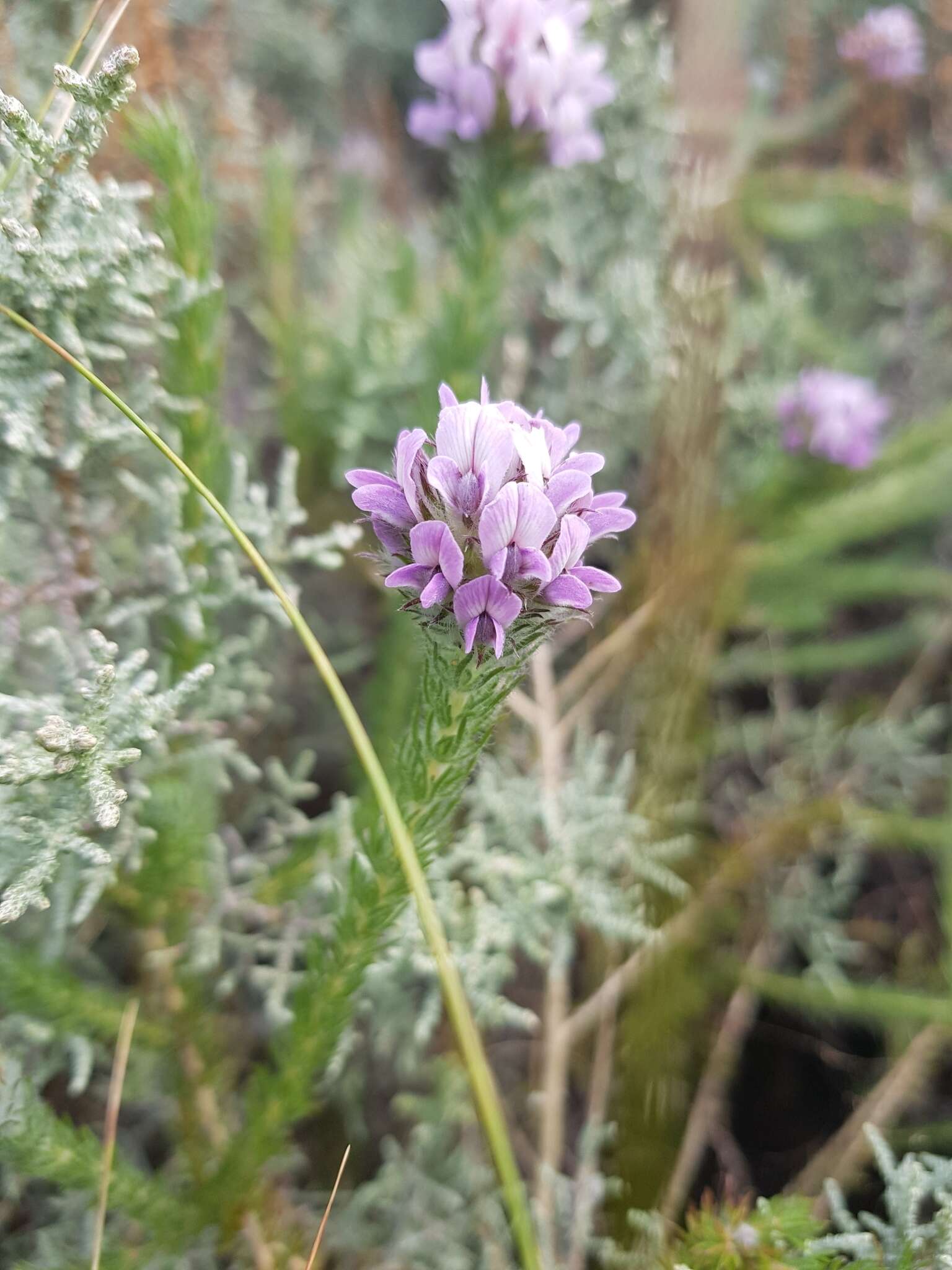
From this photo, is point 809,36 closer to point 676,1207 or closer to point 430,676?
point 430,676

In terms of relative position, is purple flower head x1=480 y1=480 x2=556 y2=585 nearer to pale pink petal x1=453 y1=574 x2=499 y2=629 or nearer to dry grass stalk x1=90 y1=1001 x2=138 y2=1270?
pale pink petal x1=453 y1=574 x2=499 y2=629

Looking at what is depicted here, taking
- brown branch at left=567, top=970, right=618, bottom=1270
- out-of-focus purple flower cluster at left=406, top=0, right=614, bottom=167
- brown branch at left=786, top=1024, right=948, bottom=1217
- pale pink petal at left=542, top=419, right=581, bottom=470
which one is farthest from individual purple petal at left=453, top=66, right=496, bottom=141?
brown branch at left=786, top=1024, right=948, bottom=1217

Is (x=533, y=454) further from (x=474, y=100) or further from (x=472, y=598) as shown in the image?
(x=474, y=100)

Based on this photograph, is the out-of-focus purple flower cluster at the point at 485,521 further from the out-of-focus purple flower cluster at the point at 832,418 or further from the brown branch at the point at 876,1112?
→ the out-of-focus purple flower cluster at the point at 832,418

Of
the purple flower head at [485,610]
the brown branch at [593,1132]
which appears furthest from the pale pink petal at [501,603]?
the brown branch at [593,1132]

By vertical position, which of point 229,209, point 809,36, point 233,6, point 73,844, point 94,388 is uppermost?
point 809,36

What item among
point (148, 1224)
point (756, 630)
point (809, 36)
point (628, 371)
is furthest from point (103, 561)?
point (809, 36)
